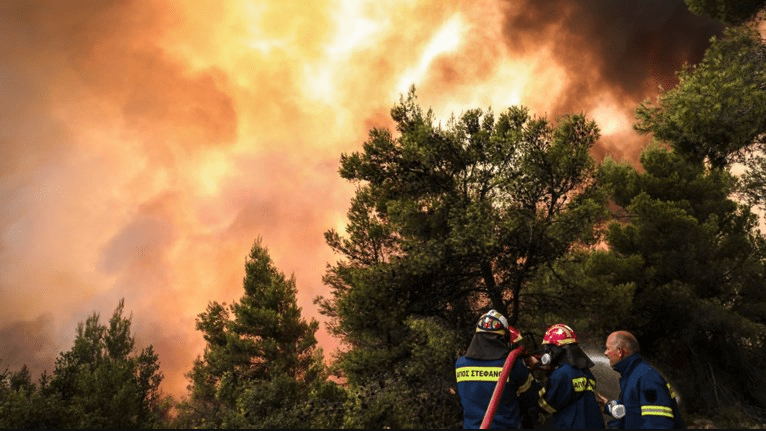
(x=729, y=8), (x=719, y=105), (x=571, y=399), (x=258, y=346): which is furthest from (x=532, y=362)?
(x=258, y=346)

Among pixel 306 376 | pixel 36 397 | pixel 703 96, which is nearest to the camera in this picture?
pixel 703 96

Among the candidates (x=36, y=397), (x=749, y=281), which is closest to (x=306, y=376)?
(x=36, y=397)

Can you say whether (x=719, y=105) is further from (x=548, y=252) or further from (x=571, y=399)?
(x=571, y=399)

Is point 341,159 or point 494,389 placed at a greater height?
point 341,159

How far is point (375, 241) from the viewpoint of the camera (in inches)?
911

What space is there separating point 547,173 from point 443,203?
3.58 metres

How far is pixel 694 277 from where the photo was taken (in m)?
23.9

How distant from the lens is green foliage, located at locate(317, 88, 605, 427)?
16344 millimetres

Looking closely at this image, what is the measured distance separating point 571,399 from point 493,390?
3.15 ft

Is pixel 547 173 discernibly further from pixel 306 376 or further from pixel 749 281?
pixel 306 376

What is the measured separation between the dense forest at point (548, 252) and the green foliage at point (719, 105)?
5cm

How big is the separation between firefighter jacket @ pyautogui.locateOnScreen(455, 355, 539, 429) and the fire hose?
88 millimetres

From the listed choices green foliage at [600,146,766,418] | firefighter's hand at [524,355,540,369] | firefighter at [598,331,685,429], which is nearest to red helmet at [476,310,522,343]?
firefighter's hand at [524,355,540,369]

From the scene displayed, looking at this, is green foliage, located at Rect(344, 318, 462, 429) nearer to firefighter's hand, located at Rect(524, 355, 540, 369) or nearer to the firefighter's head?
firefighter's hand, located at Rect(524, 355, 540, 369)
